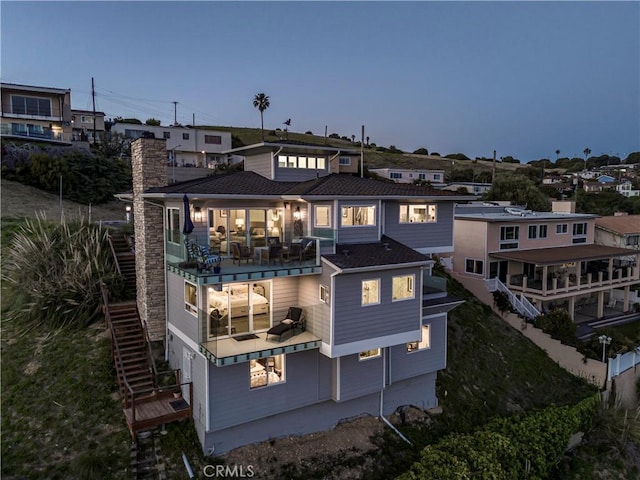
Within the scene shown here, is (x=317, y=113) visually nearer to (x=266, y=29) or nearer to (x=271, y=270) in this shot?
(x=266, y=29)

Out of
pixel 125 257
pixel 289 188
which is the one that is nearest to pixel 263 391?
pixel 289 188

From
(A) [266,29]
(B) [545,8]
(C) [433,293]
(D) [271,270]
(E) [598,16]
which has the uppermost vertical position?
(E) [598,16]

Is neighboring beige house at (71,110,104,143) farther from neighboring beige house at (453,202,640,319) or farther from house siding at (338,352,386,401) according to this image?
house siding at (338,352,386,401)

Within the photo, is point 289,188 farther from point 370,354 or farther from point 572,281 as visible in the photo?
point 572,281

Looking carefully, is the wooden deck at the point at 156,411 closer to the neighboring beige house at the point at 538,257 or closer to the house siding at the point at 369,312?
the house siding at the point at 369,312

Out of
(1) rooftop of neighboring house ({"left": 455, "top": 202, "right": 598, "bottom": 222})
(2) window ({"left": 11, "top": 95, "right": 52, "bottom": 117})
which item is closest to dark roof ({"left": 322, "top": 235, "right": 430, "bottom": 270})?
(1) rooftop of neighboring house ({"left": 455, "top": 202, "right": 598, "bottom": 222})

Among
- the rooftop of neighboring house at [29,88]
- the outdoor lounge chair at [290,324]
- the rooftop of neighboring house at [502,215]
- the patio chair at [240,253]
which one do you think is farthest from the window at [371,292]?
the rooftop of neighboring house at [29,88]

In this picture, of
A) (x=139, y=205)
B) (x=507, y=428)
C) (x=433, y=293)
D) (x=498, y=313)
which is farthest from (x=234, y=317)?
(x=498, y=313)
